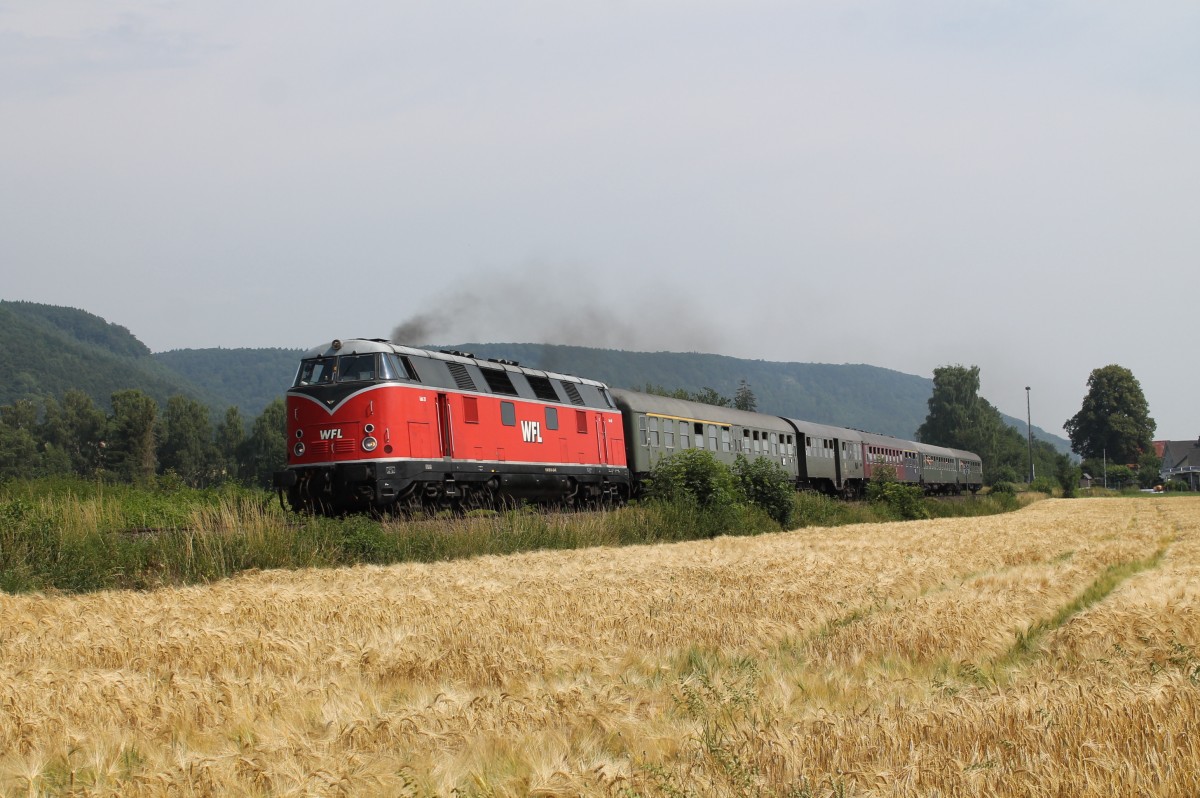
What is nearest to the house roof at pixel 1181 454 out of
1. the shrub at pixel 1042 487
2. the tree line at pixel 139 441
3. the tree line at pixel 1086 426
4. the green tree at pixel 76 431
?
the tree line at pixel 1086 426

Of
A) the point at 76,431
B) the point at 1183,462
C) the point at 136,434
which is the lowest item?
the point at 1183,462

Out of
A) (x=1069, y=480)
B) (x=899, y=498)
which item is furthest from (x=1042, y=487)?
(x=899, y=498)

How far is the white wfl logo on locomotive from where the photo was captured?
91.6 ft

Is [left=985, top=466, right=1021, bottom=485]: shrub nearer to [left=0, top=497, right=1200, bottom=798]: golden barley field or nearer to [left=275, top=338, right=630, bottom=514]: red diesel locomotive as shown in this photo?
[left=275, top=338, right=630, bottom=514]: red diesel locomotive

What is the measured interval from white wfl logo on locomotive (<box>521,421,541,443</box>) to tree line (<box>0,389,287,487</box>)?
111 m

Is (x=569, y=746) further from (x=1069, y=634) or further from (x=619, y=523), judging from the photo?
(x=619, y=523)

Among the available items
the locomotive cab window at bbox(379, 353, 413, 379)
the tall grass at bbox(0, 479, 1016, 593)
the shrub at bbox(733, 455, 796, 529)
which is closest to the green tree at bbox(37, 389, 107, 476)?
the shrub at bbox(733, 455, 796, 529)

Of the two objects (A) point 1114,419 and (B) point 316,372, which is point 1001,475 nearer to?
(A) point 1114,419

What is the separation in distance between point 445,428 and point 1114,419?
13657 cm

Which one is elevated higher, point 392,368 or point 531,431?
point 392,368

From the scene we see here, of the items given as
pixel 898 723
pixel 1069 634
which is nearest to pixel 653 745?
pixel 898 723

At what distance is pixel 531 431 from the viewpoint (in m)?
28.3

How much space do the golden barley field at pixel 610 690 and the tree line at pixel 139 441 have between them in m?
129

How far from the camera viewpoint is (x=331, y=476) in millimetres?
23188
